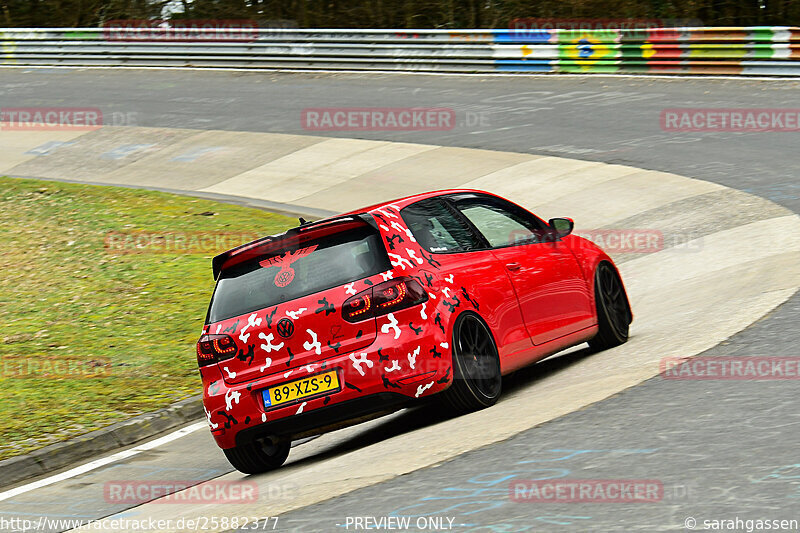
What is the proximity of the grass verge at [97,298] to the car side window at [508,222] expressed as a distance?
3151 millimetres

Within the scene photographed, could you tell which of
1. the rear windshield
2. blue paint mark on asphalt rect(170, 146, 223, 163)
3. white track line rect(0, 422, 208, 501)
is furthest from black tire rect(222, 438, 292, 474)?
blue paint mark on asphalt rect(170, 146, 223, 163)

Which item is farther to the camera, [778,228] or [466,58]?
[466,58]

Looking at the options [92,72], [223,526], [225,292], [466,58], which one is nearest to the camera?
[223,526]

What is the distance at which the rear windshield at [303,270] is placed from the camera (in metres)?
7.35

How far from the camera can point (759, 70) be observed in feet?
75.8

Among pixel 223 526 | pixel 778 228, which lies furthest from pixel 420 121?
pixel 223 526

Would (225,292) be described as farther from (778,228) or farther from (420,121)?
(420,121)

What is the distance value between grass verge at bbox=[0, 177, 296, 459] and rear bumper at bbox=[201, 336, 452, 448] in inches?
93.7

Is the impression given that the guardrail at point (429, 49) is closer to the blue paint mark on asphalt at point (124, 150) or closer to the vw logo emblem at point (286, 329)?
the blue paint mark on asphalt at point (124, 150)

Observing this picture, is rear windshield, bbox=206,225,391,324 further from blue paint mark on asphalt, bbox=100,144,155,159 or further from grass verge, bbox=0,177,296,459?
blue paint mark on asphalt, bbox=100,144,155,159

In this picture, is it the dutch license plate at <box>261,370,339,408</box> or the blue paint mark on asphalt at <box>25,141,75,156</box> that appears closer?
the dutch license plate at <box>261,370,339,408</box>

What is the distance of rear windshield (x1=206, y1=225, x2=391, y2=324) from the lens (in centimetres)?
735

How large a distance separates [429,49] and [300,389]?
22300 millimetres

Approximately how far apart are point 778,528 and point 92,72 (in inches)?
1236
